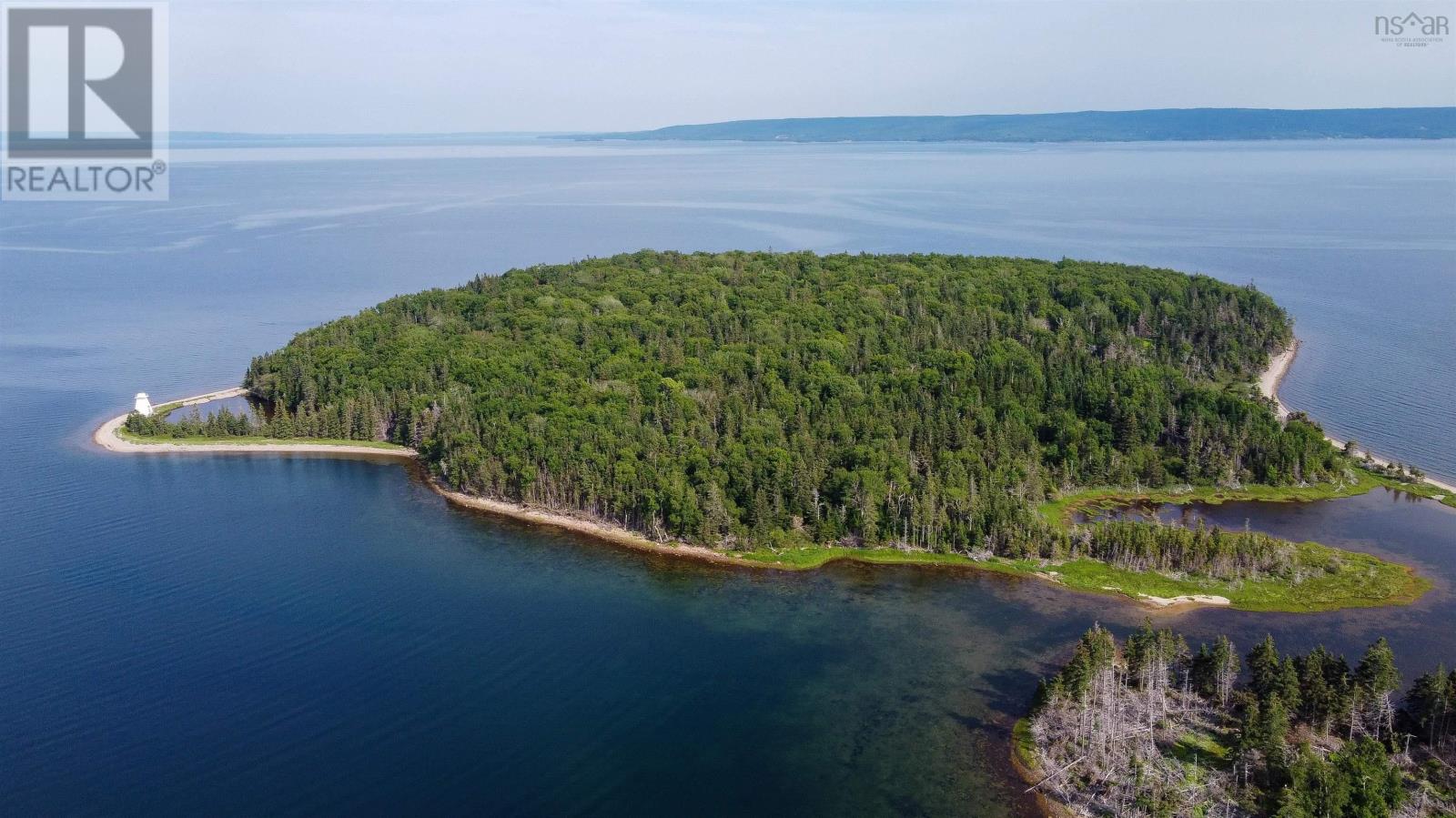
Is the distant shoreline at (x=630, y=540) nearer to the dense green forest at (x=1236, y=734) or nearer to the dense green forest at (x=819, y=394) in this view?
the dense green forest at (x=819, y=394)

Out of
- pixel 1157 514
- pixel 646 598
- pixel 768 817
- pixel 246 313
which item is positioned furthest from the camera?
pixel 246 313

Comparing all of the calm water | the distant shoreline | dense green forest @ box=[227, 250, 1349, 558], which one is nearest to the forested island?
dense green forest @ box=[227, 250, 1349, 558]

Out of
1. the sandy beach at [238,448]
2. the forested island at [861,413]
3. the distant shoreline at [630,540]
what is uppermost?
the forested island at [861,413]

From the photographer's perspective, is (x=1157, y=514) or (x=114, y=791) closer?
(x=114, y=791)

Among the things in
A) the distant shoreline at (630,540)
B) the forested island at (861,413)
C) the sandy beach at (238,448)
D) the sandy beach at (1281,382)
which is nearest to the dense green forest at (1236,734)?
the distant shoreline at (630,540)

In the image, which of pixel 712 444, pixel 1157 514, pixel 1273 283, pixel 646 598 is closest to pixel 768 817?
pixel 646 598

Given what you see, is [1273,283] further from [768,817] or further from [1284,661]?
[768,817]
